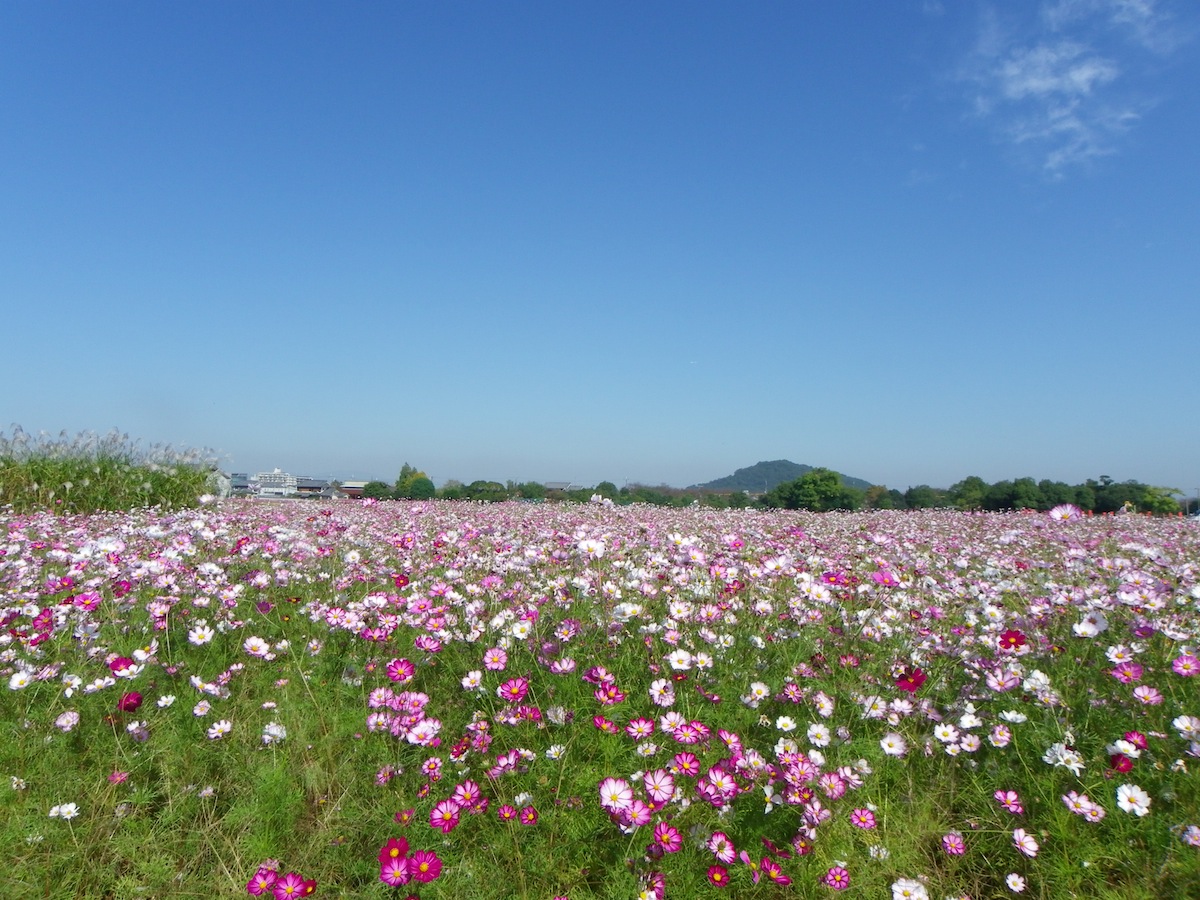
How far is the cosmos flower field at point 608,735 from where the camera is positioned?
216 cm

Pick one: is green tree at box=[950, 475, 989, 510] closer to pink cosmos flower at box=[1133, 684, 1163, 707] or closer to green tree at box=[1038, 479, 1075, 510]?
green tree at box=[1038, 479, 1075, 510]

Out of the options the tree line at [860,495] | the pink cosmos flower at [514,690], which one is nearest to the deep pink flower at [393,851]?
the pink cosmos flower at [514,690]

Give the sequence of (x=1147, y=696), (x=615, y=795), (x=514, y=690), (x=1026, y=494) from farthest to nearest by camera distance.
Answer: (x=1026, y=494)
(x=514, y=690)
(x=1147, y=696)
(x=615, y=795)

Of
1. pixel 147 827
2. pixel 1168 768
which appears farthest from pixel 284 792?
pixel 1168 768

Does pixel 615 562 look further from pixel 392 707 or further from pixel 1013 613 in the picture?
pixel 1013 613

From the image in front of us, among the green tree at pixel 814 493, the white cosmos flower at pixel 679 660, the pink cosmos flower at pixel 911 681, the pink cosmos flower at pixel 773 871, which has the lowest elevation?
the pink cosmos flower at pixel 773 871

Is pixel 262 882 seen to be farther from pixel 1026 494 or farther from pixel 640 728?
pixel 1026 494

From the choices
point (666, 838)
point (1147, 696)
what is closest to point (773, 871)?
point (666, 838)

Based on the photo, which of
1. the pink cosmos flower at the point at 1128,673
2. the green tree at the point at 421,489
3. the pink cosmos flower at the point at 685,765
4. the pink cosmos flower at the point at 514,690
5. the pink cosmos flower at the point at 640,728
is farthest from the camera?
the green tree at the point at 421,489

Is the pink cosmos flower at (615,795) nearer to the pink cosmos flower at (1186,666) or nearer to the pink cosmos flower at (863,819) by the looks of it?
the pink cosmos flower at (863,819)

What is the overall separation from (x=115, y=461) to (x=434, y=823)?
40.3ft

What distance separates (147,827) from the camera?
235cm

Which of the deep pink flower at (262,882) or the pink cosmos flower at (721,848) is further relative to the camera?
the pink cosmos flower at (721,848)

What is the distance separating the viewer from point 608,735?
2.69 metres
